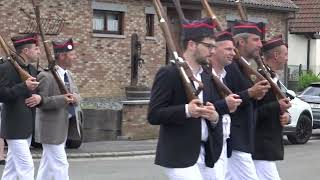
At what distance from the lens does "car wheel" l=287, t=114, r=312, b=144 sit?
17089mm

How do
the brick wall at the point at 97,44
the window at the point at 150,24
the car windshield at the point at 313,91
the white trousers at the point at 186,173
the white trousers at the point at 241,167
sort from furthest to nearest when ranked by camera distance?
the window at the point at 150,24
the brick wall at the point at 97,44
the car windshield at the point at 313,91
the white trousers at the point at 241,167
the white trousers at the point at 186,173

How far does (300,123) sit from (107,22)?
30.2 ft

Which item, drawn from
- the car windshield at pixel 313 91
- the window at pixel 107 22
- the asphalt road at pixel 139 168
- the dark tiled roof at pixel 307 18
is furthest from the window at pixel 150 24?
the asphalt road at pixel 139 168

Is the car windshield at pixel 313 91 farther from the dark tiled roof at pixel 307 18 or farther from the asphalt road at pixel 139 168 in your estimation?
the dark tiled roof at pixel 307 18

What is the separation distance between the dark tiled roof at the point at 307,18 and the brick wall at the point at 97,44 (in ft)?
32.7

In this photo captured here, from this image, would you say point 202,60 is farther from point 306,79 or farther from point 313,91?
point 306,79

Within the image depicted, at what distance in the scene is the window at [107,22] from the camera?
23.5 metres

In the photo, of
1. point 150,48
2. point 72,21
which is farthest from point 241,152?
point 150,48

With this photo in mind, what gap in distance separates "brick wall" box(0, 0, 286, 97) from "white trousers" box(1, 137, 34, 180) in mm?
13287

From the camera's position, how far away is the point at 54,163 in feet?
25.6

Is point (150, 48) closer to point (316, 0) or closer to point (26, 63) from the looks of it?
point (316, 0)

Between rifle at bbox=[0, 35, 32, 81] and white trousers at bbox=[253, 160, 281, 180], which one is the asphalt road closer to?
rifle at bbox=[0, 35, 32, 81]

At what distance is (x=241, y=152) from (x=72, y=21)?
54.7ft

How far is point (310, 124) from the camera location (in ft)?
56.7
